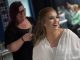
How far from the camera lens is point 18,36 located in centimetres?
176

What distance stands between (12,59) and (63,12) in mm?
673

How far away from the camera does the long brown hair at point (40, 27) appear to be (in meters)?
1.61

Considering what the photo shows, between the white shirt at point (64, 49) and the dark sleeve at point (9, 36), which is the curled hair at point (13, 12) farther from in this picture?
the white shirt at point (64, 49)

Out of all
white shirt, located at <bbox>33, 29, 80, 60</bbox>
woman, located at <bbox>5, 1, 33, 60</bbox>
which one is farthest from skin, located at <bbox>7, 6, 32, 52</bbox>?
white shirt, located at <bbox>33, 29, 80, 60</bbox>

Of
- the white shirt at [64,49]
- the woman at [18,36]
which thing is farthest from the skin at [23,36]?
the white shirt at [64,49]

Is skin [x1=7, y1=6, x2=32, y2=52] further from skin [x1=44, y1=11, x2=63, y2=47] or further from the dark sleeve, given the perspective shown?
skin [x1=44, y1=11, x2=63, y2=47]

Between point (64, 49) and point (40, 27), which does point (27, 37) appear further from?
point (64, 49)

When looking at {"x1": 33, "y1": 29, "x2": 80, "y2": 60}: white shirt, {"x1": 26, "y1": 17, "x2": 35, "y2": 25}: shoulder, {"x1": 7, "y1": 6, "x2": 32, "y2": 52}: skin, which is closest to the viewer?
{"x1": 33, "y1": 29, "x2": 80, "y2": 60}: white shirt

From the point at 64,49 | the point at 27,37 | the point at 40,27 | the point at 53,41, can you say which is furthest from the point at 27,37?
the point at 64,49

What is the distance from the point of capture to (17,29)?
1746mm

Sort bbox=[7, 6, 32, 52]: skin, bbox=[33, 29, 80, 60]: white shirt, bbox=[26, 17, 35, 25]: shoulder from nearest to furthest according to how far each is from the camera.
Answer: bbox=[33, 29, 80, 60]: white shirt
bbox=[7, 6, 32, 52]: skin
bbox=[26, 17, 35, 25]: shoulder

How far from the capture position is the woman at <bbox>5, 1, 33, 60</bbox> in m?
1.72

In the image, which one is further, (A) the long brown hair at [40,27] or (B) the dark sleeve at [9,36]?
(B) the dark sleeve at [9,36]

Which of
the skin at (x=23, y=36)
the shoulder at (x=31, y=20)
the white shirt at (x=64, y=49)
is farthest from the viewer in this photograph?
the shoulder at (x=31, y=20)
